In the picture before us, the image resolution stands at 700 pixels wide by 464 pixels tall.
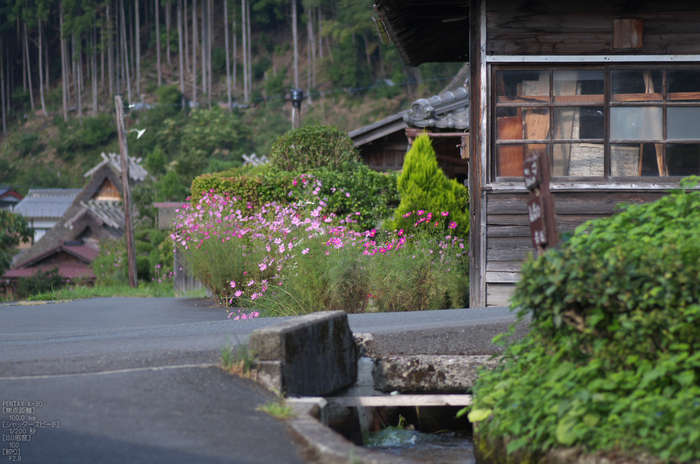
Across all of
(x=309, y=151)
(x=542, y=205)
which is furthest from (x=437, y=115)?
(x=542, y=205)

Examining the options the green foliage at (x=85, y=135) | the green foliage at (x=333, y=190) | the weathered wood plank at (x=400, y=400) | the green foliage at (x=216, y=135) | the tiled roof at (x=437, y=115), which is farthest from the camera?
the green foliage at (x=85, y=135)

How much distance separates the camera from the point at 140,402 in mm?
3246

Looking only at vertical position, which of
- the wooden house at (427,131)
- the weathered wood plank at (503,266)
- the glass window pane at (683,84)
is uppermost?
the wooden house at (427,131)

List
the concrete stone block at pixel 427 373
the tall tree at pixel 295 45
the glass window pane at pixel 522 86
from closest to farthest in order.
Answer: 1. the concrete stone block at pixel 427 373
2. the glass window pane at pixel 522 86
3. the tall tree at pixel 295 45

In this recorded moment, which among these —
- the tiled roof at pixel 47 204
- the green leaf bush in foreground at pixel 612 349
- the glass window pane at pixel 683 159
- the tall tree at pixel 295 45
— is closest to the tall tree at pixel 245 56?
the tall tree at pixel 295 45

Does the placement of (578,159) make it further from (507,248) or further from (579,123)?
(507,248)

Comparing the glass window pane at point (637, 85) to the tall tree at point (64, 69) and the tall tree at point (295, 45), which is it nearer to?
the tall tree at point (295, 45)

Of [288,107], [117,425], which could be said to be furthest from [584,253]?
[288,107]

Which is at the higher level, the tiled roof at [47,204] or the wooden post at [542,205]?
the tiled roof at [47,204]

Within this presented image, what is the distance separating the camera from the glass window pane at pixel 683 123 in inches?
264

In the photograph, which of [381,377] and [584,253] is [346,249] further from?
[584,253]

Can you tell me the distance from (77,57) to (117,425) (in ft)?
215

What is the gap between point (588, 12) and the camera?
6.72 m

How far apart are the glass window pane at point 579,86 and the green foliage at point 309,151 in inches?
239
